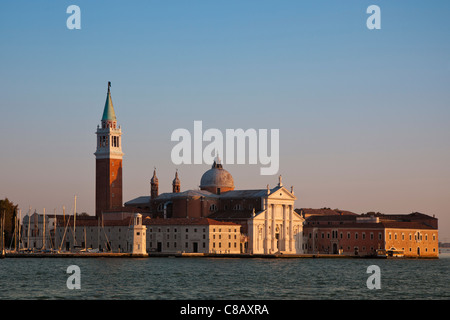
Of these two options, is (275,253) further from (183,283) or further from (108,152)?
(183,283)

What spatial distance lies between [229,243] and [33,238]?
71.2 ft

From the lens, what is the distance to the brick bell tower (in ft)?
270

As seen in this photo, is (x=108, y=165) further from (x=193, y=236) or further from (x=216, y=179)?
(x=193, y=236)

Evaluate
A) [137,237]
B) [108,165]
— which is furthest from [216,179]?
[137,237]

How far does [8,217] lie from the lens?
8269 cm

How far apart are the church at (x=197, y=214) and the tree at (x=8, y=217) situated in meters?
6.98

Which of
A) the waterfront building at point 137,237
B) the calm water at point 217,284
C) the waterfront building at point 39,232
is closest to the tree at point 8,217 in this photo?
the waterfront building at point 39,232

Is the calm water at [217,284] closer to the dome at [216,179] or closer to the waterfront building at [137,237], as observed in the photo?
the waterfront building at [137,237]

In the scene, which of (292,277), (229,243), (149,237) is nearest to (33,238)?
(149,237)

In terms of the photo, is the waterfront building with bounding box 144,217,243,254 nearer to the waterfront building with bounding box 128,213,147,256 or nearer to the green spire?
the waterfront building with bounding box 128,213,147,256

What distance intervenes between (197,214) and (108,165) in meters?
9.99

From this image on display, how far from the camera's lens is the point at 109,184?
82.2 meters

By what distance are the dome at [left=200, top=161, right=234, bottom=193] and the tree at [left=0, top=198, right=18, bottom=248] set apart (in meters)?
19.0

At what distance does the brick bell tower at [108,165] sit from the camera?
270 ft
